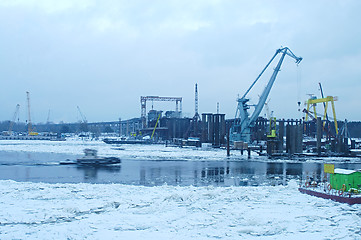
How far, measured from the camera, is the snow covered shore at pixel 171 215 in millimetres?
8961

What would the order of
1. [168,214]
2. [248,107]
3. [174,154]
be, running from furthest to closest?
1. [248,107]
2. [174,154]
3. [168,214]

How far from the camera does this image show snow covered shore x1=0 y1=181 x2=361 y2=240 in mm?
8961

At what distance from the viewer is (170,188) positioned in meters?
16.6

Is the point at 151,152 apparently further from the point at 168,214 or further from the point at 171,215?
the point at 171,215

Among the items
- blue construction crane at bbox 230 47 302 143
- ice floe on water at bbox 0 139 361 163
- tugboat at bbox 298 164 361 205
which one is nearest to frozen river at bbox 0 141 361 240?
tugboat at bbox 298 164 361 205

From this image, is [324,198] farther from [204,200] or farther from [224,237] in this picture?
[224,237]

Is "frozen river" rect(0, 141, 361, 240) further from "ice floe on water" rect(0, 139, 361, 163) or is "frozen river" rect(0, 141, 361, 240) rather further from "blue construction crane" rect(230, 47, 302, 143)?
"blue construction crane" rect(230, 47, 302, 143)

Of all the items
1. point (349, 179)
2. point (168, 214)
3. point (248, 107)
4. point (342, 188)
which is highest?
point (248, 107)

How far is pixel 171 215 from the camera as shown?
35.8ft

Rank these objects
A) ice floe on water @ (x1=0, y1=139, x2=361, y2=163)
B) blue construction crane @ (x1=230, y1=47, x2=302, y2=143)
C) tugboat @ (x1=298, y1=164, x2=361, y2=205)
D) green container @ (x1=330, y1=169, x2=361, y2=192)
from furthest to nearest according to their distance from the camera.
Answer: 1. blue construction crane @ (x1=230, y1=47, x2=302, y2=143)
2. ice floe on water @ (x1=0, y1=139, x2=361, y2=163)
3. green container @ (x1=330, y1=169, x2=361, y2=192)
4. tugboat @ (x1=298, y1=164, x2=361, y2=205)

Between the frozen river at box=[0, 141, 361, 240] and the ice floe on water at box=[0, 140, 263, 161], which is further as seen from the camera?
the ice floe on water at box=[0, 140, 263, 161]

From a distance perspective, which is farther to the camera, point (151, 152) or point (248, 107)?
point (248, 107)

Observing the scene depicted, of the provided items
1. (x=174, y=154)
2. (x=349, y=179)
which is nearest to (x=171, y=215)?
(x=349, y=179)

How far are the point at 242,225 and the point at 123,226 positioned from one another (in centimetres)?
337
